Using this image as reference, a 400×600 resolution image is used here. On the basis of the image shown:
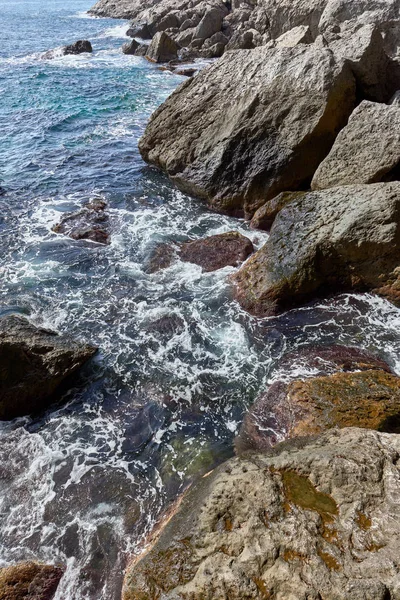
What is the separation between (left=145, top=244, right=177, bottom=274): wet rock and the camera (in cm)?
1248

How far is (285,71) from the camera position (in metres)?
14.3

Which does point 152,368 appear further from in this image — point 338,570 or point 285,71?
point 285,71

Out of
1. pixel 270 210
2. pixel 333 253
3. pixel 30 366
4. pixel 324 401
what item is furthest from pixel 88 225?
pixel 324 401

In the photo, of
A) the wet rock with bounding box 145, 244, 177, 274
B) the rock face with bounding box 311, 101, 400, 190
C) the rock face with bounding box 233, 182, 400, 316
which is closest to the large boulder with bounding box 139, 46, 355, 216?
the rock face with bounding box 311, 101, 400, 190

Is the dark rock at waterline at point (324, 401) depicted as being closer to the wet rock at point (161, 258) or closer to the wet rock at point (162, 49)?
the wet rock at point (161, 258)

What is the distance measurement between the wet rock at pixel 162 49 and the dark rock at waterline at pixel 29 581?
132 ft

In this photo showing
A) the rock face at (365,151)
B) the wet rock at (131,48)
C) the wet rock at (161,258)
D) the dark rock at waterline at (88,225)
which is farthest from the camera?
the wet rock at (131,48)

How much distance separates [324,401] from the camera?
7.43 m

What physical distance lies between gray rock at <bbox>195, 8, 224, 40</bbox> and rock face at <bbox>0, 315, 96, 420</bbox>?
1553 inches

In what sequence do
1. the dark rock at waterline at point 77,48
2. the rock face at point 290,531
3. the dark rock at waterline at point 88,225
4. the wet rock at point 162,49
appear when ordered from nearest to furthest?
1. the rock face at point 290,531
2. the dark rock at waterline at point 88,225
3. the wet rock at point 162,49
4. the dark rock at waterline at point 77,48

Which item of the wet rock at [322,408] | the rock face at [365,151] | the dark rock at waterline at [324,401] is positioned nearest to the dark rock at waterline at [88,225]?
the rock face at [365,151]

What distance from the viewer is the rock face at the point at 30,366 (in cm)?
841

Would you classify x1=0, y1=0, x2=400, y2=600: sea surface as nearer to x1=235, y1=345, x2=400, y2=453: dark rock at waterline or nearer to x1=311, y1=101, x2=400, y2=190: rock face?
x1=235, y1=345, x2=400, y2=453: dark rock at waterline

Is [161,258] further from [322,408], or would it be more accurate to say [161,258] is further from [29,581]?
[29,581]
